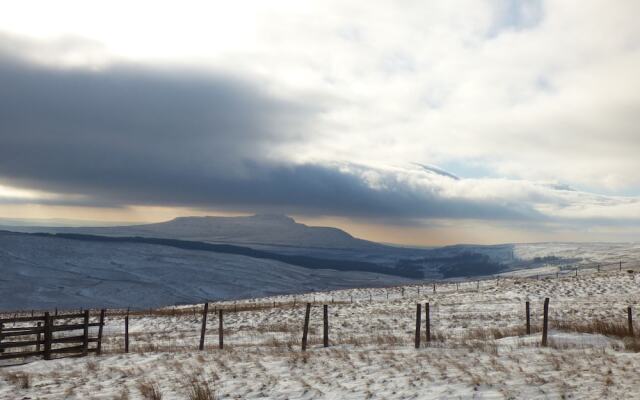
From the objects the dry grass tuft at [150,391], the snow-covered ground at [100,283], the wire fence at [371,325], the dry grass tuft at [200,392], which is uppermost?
the dry grass tuft at [200,392]

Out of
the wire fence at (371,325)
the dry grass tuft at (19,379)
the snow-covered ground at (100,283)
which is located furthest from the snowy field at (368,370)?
the snow-covered ground at (100,283)

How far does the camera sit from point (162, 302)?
150m

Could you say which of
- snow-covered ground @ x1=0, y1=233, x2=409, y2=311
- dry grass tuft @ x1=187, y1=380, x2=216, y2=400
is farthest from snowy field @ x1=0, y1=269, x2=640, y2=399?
snow-covered ground @ x1=0, y1=233, x2=409, y2=311

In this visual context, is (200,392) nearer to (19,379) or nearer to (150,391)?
(150,391)

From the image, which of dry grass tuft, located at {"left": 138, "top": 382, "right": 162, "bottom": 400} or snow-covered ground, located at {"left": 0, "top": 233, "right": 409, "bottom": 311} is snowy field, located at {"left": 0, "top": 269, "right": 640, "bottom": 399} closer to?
dry grass tuft, located at {"left": 138, "top": 382, "right": 162, "bottom": 400}

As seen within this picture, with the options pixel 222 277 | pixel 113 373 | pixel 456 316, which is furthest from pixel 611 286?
pixel 222 277

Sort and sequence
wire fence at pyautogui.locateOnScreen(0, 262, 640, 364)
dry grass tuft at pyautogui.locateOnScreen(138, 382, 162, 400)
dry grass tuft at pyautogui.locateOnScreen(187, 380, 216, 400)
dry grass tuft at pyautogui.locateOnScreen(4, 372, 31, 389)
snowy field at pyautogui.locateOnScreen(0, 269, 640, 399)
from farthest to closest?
1. wire fence at pyautogui.locateOnScreen(0, 262, 640, 364)
2. dry grass tuft at pyautogui.locateOnScreen(4, 372, 31, 389)
3. dry grass tuft at pyautogui.locateOnScreen(138, 382, 162, 400)
4. dry grass tuft at pyautogui.locateOnScreen(187, 380, 216, 400)
5. snowy field at pyautogui.locateOnScreen(0, 269, 640, 399)

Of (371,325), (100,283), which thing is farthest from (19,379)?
(100,283)

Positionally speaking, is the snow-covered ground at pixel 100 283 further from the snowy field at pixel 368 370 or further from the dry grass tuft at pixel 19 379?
the snowy field at pixel 368 370

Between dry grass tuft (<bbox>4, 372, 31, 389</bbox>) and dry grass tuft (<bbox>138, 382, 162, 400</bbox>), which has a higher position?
dry grass tuft (<bbox>138, 382, 162, 400</bbox>)

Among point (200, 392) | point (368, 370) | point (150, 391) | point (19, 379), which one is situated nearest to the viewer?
point (200, 392)

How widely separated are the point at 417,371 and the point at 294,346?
9.05 metres

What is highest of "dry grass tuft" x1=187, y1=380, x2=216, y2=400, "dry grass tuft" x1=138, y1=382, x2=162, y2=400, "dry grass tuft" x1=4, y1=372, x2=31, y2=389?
"dry grass tuft" x1=187, y1=380, x2=216, y2=400

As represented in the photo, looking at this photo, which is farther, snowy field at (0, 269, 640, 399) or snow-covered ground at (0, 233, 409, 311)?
snow-covered ground at (0, 233, 409, 311)
